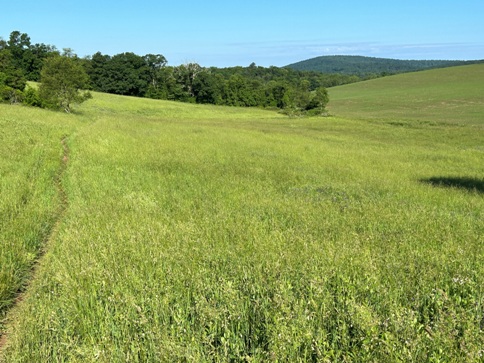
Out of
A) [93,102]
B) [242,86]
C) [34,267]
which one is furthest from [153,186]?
[242,86]

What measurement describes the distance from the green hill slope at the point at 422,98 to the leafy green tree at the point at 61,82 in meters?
45.2

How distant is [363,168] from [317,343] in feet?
44.8

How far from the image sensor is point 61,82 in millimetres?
42719

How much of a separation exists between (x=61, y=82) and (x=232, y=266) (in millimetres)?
45272

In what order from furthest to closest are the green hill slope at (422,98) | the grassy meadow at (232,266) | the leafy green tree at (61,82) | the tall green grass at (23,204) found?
1. the green hill slope at (422,98)
2. the leafy green tree at (61,82)
3. the tall green grass at (23,204)
4. the grassy meadow at (232,266)

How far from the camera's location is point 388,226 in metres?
6.95

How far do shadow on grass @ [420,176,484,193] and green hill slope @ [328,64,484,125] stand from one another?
150 ft

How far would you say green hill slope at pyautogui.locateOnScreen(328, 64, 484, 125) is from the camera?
217ft

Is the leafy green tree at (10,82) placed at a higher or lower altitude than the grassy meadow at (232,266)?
higher

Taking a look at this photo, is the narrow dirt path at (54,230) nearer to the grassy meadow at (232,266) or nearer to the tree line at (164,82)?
the grassy meadow at (232,266)

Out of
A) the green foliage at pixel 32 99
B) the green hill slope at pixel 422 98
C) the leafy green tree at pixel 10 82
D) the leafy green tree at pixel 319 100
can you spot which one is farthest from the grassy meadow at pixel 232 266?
the leafy green tree at pixel 319 100

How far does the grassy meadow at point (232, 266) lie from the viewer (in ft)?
10.1

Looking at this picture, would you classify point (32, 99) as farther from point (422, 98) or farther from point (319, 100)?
point (422, 98)

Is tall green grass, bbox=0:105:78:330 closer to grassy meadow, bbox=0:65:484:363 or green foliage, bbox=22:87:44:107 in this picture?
grassy meadow, bbox=0:65:484:363
